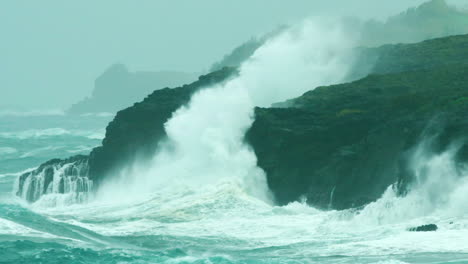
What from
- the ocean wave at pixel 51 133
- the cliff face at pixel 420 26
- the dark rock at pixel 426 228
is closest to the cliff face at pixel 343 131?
the dark rock at pixel 426 228

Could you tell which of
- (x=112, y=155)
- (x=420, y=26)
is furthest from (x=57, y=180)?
(x=420, y=26)

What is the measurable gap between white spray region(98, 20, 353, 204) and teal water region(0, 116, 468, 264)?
5.08ft

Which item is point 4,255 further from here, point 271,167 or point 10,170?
point 10,170

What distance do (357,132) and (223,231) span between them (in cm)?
1285

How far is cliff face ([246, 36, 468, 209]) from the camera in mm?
55625

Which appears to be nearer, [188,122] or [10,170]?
[188,122]

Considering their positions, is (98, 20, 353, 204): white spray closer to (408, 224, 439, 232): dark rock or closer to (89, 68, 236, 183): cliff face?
(89, 68, 236, 183): cliff face

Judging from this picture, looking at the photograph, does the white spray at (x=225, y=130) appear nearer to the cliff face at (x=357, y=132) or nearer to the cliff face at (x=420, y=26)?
the cliff face at (x=357, y=132)

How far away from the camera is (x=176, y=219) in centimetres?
5572

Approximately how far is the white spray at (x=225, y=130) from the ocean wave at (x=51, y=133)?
58.0 m

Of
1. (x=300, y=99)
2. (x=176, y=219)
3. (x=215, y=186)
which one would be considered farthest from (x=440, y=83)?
(x=176, y=219)

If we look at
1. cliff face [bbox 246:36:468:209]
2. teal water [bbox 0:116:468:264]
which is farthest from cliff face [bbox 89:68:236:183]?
cliff face [bbox 246:36:468:209]

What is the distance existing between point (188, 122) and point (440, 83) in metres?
17.0

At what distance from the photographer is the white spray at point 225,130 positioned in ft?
214
